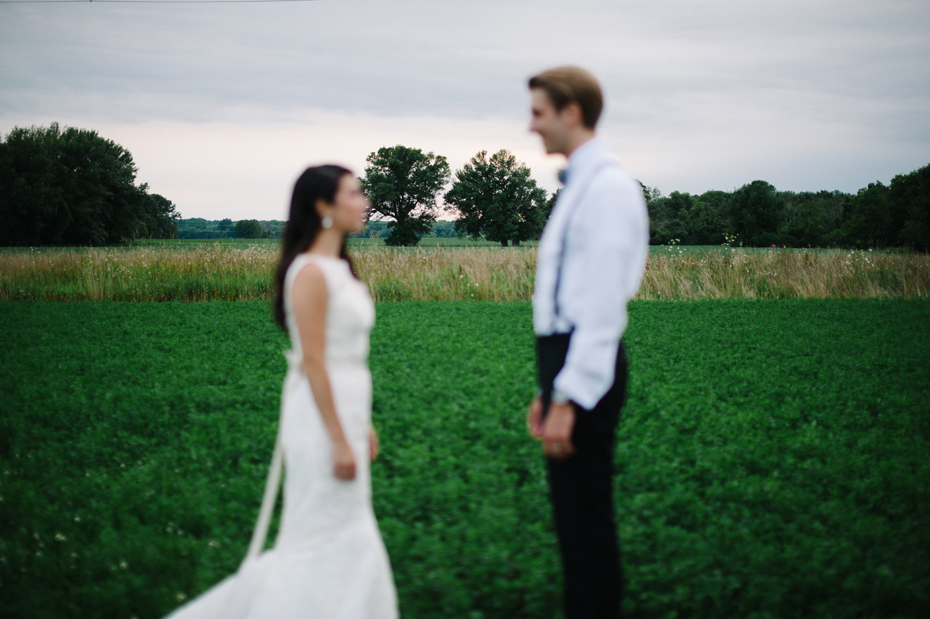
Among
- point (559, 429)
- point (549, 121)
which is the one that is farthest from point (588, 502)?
point (549, 121)

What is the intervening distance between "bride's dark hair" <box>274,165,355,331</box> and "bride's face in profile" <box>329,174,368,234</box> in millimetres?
21

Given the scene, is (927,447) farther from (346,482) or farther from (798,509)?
(346,482)

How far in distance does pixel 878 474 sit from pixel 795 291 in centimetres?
1416

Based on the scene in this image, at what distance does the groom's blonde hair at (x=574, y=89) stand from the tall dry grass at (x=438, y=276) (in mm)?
14407

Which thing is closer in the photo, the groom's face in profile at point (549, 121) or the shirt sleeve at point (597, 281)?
the shirt sleeve at point (597, 281)

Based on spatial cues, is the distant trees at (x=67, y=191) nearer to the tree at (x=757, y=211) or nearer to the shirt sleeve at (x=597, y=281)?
the shirt sleeve at (x=597, y=281)

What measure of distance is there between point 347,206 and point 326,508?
50.8 inches

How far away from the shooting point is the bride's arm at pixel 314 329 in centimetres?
216

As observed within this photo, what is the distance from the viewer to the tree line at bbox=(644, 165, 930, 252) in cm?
5522

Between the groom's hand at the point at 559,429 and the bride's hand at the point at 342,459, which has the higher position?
the groom's hand at the point at 559,429

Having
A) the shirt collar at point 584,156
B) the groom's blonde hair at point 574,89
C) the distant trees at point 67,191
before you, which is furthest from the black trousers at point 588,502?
the distant trees at point 67,191

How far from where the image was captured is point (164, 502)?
418cm

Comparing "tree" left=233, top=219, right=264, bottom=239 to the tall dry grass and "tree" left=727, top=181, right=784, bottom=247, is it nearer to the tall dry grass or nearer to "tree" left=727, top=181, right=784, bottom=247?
"tree" left=727, top=181, right=784, bottom=247

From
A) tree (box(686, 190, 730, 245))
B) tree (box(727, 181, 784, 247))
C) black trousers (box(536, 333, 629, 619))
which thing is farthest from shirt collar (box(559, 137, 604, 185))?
tree (box(686, 190, 730, 245))
